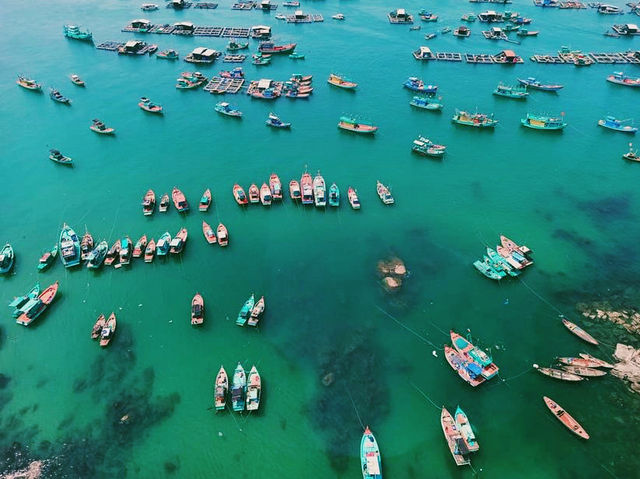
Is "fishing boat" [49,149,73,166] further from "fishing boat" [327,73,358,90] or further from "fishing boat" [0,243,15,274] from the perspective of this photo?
"fishing boat" [327,73,358,90]

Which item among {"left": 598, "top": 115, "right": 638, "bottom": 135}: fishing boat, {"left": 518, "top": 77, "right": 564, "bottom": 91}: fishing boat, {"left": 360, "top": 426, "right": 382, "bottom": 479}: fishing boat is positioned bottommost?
{"left": 360, "top": 426, "right": 382, "bottom": 479}: fishing boat

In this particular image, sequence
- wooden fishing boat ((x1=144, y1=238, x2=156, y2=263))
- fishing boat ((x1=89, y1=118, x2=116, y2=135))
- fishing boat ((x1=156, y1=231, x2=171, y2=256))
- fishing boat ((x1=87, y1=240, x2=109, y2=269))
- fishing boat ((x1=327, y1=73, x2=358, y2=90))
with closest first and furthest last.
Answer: fishing boat ((x1=87, y1=240, x2=109, y2=269)) < wooden fishing boat ((x1=144, y1=238, x2=156, y2=263)) < fishing boat ((x1=156, y1=231, x2=171, y2=256)) < fishing boat ((x1=89, y1=118, x2=116, y2=135)) < fishing boat ((x1=327, y1=73, x2=358, y2=90))

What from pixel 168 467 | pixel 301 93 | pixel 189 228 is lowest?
pixel 168 467

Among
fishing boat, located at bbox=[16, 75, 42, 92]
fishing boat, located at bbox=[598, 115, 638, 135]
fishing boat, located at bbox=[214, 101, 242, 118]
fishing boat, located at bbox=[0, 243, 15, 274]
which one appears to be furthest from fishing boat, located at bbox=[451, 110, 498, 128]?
fishing boat, located at bbox=[16, 75, 42, 92]

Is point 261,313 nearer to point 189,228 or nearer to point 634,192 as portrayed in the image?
point 189,228

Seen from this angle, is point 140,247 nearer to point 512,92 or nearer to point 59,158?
point 59,158

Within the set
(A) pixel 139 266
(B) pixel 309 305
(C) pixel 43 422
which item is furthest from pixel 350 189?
(C) pixel 43 422

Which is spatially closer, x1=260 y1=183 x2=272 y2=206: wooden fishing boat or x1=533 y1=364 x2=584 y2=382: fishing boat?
x1=533 y1=364 x2=584 y2=382: fishing boat
